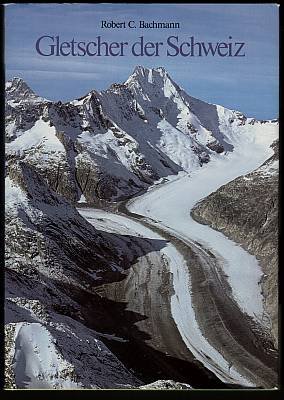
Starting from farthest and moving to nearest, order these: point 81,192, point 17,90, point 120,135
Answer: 1. point 120,135
2. point 81,192
3. point 17,90

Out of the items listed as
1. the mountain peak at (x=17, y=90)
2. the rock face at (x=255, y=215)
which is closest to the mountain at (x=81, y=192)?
the mountain peak at (x=17, y=90)

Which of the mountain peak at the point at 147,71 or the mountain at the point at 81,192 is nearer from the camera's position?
the mountain at the point at 81,192

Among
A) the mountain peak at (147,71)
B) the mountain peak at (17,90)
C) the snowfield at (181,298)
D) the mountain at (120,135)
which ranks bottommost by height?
the snowfield at (181,298)

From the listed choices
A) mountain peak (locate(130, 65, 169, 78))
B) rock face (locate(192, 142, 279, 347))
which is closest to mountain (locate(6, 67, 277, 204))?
mountain peak (locate(130, 65, 169, 78))

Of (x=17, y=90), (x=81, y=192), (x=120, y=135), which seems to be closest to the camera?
(x=17, y=90)

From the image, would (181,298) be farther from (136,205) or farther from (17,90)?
(17,90)

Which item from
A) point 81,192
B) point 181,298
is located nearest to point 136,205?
point 81,192

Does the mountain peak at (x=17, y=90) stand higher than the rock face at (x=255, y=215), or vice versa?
the mountain peak at (x=17, y=90)

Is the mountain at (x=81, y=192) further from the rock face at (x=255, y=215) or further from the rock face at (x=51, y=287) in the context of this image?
the rock face at (x=255, y=215)
